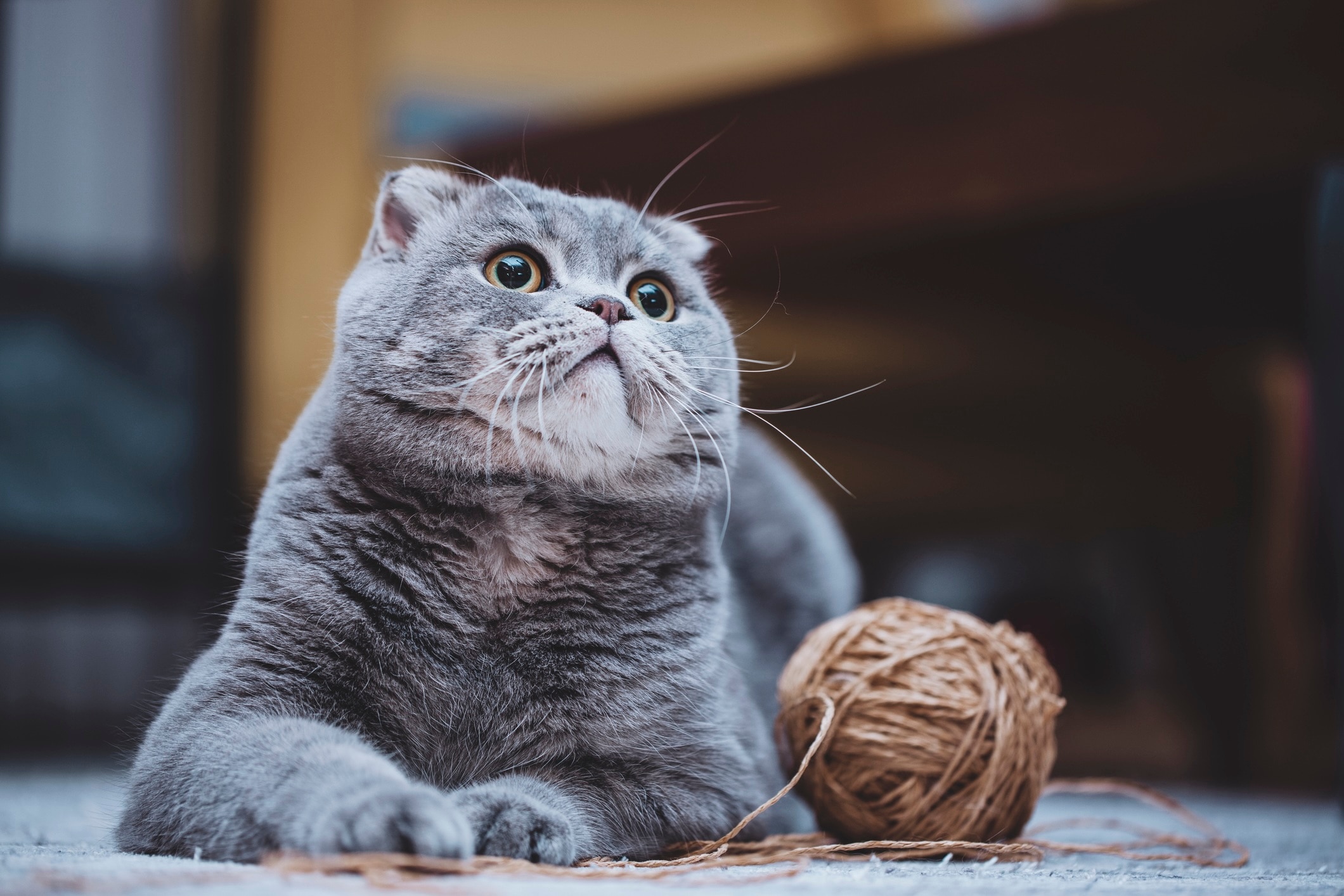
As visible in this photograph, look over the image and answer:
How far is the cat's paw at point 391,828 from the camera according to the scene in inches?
29.8

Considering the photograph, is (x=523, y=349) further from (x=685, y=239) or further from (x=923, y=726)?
(x=923, y=726)

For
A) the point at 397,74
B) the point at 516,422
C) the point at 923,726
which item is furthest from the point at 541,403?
the point at 397,74

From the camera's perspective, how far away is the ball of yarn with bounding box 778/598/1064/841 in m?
1.08

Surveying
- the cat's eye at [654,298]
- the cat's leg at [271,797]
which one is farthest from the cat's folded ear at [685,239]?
the cat's leg at [271,797]

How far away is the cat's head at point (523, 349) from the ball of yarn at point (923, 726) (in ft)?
0.80

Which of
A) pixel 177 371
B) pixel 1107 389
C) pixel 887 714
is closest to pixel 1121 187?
pixel 1107 389

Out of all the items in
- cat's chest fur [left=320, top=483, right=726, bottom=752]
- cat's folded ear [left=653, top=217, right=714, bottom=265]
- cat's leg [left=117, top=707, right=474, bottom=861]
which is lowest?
cat's leg [left=117, top=707, right=474, bottom=861]

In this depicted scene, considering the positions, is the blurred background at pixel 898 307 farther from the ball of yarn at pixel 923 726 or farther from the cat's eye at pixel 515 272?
the ball of yarn at pixel 923 726

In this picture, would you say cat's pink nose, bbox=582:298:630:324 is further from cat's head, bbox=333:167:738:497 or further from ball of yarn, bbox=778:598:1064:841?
ball of yarn, bbox=778:598:1064:841

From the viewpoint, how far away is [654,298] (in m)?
1.23

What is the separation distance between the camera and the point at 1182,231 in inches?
86.0

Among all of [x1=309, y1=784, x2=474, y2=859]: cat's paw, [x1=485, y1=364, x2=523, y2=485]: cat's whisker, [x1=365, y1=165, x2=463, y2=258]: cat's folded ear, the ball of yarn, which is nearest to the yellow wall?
[x1=365, y1=165, x2=463, y2=258]: cat's folded ear

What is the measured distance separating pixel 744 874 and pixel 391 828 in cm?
32

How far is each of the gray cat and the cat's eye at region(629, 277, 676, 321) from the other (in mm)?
36
